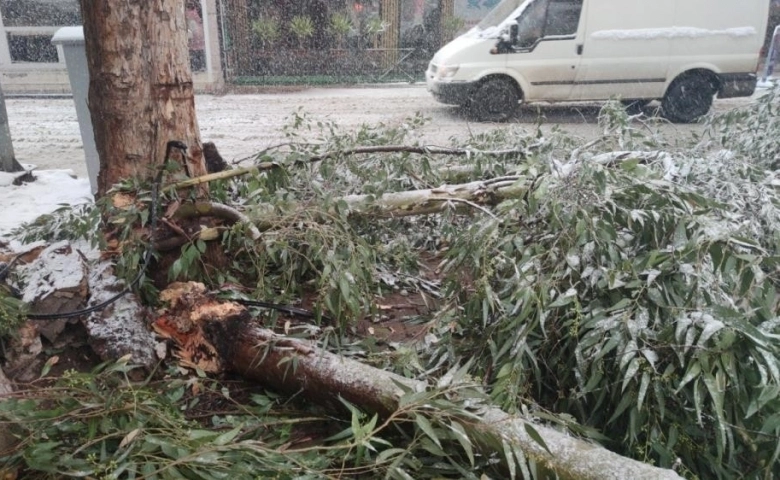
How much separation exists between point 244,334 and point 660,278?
155 cm

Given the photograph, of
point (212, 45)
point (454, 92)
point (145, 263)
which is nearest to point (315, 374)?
point (145, 263)

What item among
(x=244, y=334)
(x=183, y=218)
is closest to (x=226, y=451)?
(x=244, y=334)

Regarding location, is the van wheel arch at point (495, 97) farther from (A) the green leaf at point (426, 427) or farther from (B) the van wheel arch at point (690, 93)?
(A) the green leaf at point (426, 427)

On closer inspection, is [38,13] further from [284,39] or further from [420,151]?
[420,151]

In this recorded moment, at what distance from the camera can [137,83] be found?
246 cm

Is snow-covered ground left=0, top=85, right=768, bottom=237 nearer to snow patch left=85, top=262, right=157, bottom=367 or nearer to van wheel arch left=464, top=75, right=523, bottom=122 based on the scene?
van wheel arch left=464, top=75, right=523, bottom=122

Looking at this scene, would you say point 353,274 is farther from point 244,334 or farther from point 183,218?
point 183,218

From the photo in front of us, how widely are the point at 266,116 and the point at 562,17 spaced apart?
345 cm

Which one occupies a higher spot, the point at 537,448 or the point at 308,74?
the point at 308,74

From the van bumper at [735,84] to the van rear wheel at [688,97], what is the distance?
0.11 metres

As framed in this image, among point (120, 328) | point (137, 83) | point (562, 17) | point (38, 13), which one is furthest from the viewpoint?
point (38, 13)

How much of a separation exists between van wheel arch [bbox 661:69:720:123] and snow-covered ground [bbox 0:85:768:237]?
0.61ft

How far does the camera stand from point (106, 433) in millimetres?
1574

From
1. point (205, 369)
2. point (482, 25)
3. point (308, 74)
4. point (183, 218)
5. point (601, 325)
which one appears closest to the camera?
point (601, 325)
